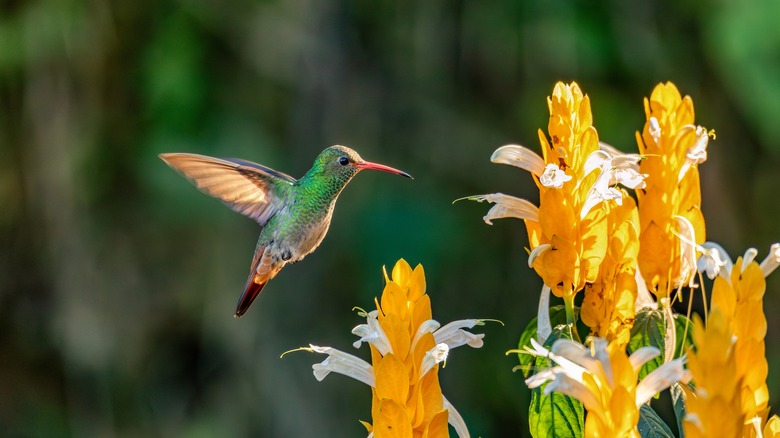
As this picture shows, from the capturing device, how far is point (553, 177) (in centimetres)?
98

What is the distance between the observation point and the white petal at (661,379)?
802 millimetres

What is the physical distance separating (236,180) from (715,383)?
1.16 meters

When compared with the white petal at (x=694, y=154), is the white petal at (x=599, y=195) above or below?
below

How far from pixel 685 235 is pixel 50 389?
3.38 meters

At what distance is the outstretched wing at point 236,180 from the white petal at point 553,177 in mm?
696

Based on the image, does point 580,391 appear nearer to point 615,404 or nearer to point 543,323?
point 615,404

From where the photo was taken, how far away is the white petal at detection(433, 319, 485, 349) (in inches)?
39.7

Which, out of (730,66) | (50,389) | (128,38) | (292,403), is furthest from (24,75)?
(730,66)

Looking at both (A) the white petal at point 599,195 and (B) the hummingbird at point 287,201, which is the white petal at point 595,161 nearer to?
(A) the white petal at point 599,195

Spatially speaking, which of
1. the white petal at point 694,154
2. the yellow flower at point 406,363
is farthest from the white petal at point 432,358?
the white petal at point 694,154

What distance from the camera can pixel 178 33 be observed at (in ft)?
11.6

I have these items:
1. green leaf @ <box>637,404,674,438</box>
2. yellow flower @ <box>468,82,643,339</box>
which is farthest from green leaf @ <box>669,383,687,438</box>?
yellow flower @ <box>468,82,643,339</box>

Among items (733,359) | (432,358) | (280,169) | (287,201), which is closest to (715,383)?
(733,359)

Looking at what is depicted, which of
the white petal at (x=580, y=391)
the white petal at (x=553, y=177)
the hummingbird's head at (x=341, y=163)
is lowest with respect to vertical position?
the white petal at (x=580, y=391)
